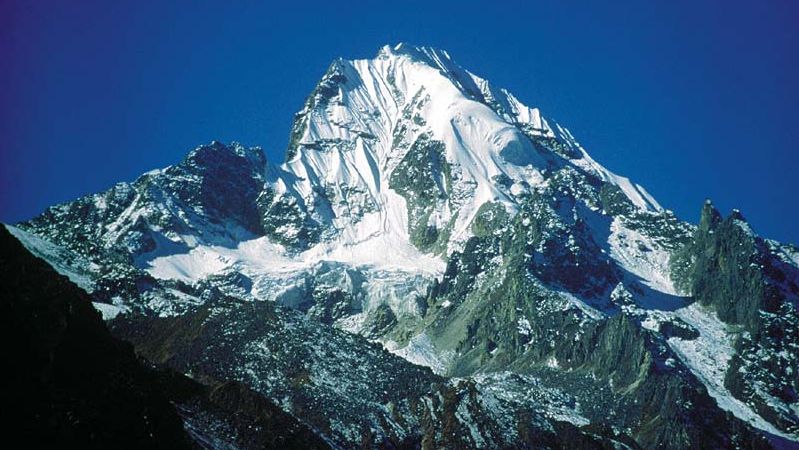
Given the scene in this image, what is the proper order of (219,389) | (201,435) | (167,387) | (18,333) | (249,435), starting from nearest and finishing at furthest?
(18,333), (201,435), (167,387), (249,435), (219,389)

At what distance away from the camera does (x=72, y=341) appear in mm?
105312

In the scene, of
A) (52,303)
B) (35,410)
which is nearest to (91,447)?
(35,410)

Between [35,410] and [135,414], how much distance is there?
18677 mm

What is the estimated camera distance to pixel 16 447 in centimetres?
7400

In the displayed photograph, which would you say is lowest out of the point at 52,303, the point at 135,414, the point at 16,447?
the point at 16,447

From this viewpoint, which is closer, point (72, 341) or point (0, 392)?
point (0, 392)

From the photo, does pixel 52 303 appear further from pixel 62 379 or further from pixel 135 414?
pixel 135 414

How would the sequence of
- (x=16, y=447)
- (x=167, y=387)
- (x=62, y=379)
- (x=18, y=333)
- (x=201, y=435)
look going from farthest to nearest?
(x=167, y=387) < (x=201, y=435) < (x=62, y=379) < (x=18, y=333) < (x=16, y=447)

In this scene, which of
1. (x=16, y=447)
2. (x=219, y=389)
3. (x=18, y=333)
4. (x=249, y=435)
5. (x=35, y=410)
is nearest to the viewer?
(x=16, y=447)

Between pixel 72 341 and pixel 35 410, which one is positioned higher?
pixel 72 341

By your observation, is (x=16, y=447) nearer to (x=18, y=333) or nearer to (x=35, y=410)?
(x=35, y=410)

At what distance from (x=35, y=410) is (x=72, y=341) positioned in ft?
84.6

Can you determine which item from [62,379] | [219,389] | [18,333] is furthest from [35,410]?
[219,389]

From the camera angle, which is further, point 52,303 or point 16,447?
point 52,303
